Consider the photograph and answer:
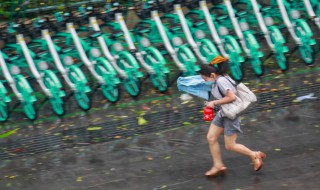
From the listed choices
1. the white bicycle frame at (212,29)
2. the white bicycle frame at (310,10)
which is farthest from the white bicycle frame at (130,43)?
the white bicycle frame at (310,10)

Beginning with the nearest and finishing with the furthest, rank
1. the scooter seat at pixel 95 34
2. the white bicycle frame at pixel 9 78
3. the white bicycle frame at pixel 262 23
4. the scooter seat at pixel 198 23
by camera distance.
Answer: the white bicycle frame at pixel 9 78 < the scooter seat at pixel 95 34 < the white bicycle frame at pixel 262 23 < the scooter seat at pixel 198 23

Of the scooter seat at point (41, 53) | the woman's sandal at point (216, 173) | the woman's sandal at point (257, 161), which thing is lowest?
the woman's sandal at point (216, 173)

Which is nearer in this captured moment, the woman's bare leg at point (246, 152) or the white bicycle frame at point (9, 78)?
the woman's bare leg at point (246, 152)

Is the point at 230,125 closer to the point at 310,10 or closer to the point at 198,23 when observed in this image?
the point at 198,23

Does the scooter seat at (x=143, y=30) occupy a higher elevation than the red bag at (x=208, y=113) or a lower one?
higher

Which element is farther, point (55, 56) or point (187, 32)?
point (187, 32)

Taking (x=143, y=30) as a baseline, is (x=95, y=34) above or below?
above

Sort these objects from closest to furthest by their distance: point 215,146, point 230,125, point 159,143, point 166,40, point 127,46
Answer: point 230,125 < point 215,146 < point 159,143 < point 166,40 < point 127,46

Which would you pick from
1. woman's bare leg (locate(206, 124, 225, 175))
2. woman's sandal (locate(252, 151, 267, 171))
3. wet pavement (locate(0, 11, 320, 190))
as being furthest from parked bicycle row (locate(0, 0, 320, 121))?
woman's sandal (locate(252, 151, 267, 171))

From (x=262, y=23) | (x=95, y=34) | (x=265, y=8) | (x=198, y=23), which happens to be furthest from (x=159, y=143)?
(x=265, y=8)

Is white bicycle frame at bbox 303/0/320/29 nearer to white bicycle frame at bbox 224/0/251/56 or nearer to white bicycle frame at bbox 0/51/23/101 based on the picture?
white bicycle frame at bbox 224/0/251/56

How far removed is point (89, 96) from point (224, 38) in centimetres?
250

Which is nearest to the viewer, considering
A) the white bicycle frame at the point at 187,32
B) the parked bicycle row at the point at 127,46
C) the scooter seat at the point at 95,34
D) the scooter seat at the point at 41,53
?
the parked bicycle row at the point at 127,46

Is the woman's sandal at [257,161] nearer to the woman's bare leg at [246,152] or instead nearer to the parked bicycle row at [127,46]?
the woman's bare leg at [246,152]
